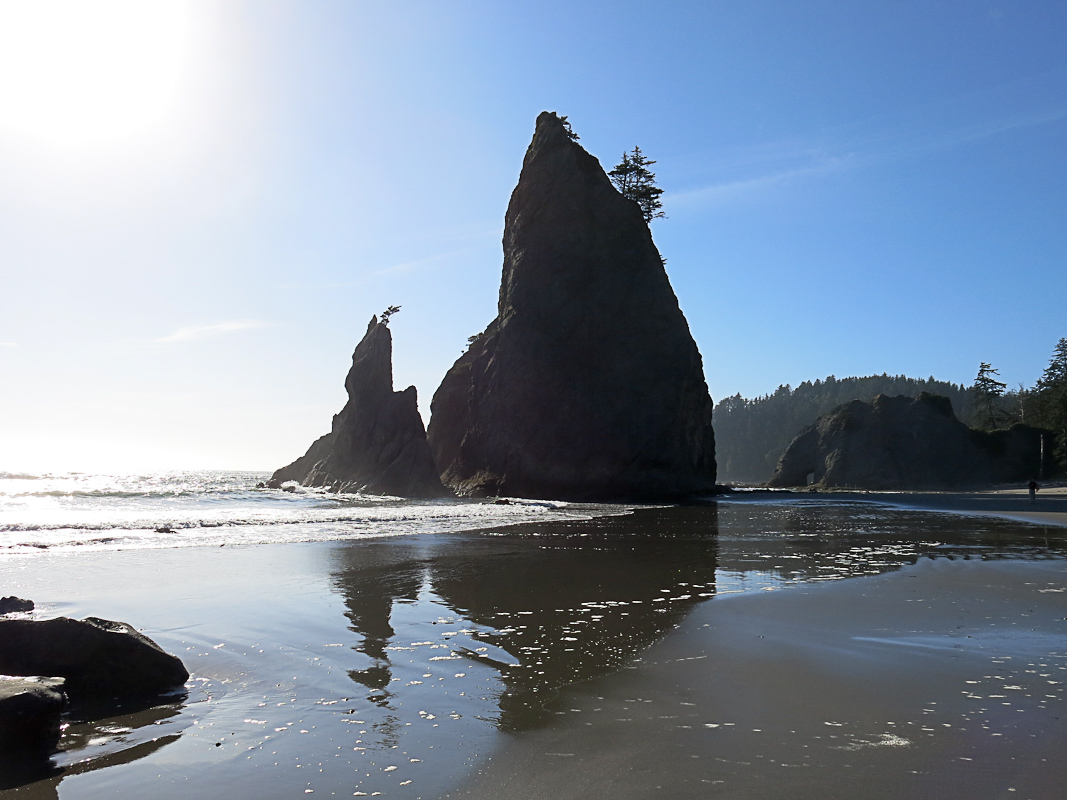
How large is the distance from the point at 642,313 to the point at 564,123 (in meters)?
18.1

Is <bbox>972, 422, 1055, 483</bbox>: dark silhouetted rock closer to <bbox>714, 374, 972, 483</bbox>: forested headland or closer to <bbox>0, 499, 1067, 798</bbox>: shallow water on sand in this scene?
<bbox>0, 499, 1067, 798</bbox>: shallow water on sand

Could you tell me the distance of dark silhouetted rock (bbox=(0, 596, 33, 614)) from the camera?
297 inches

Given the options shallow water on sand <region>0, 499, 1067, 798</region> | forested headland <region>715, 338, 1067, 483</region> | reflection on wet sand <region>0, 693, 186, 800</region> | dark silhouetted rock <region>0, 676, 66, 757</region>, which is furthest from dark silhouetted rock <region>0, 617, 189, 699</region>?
forested headland <region>715, 338, 1067, 483</region>

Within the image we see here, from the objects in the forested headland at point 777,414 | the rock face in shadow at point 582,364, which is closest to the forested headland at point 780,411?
the forested headland at point 777,414

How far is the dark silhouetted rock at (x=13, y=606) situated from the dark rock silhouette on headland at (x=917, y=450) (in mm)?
66073

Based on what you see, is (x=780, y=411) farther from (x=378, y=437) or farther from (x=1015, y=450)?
(x=378, y=437)

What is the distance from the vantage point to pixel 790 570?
456 inches

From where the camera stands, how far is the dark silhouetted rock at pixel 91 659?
5434 mm

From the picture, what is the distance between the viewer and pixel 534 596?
9.30m

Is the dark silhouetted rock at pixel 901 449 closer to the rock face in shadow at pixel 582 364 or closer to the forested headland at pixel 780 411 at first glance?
the rock face in shadow at pixel 582 364

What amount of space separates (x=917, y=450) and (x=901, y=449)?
1.36 meters

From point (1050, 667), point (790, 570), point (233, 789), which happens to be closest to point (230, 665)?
point (233, 789)

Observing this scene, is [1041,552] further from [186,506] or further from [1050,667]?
[186,506]

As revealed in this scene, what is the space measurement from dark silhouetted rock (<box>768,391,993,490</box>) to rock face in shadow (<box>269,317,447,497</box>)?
41097mm
